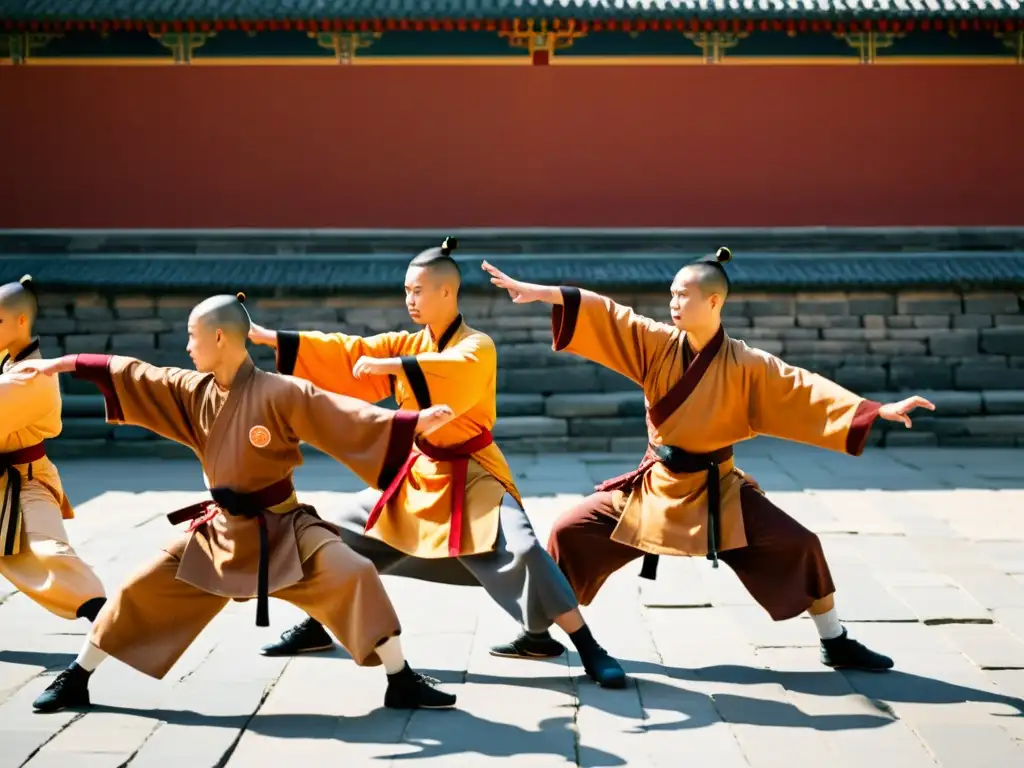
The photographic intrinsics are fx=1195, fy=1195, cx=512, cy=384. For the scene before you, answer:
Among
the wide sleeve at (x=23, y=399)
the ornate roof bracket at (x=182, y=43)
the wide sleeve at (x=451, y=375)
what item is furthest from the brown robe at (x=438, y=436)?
the ornate roof bracket at (x=182, y=43)

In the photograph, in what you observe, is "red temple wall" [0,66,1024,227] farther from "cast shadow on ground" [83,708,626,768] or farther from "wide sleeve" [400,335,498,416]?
"cast shadow on ground" [83,708,626,768]

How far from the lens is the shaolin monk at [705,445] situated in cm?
438

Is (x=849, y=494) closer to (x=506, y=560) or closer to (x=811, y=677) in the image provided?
(x=811, y=677)

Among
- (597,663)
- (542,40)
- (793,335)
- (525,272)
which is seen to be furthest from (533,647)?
(542,40)

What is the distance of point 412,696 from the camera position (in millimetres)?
4039

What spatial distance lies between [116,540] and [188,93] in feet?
18.2

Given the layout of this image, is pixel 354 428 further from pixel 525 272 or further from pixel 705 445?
pixel 525 272

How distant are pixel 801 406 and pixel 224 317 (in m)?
2.10

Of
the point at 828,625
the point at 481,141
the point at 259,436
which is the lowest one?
the point at 828,625

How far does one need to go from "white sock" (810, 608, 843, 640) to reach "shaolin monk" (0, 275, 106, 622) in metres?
2.73

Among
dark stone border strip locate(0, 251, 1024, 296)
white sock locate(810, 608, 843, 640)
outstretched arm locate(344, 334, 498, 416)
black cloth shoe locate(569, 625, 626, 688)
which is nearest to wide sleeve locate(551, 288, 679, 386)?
outstretched arm locate(344, 334, 498, 416)

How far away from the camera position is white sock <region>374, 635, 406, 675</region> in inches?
157

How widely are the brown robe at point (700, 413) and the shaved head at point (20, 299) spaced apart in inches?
82.6

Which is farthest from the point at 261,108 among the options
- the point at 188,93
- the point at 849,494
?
the point at 849,494
